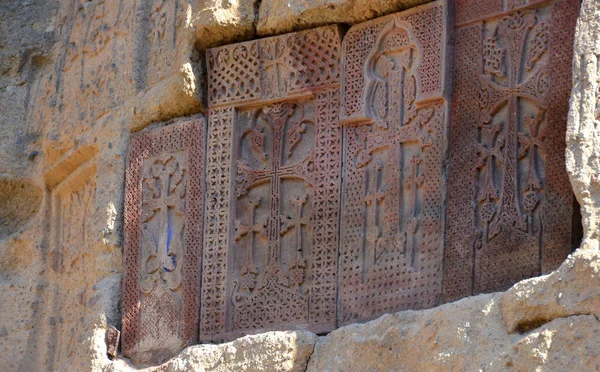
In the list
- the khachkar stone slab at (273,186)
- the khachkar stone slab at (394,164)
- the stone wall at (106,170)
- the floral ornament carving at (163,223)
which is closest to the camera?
the stone wall at (106,170)

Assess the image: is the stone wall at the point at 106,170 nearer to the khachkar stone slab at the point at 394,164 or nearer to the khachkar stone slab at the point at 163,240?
the khachkar stone slab at the point at 163,240

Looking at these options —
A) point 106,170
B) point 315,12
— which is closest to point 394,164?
point 315,12

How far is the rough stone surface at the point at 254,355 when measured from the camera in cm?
733

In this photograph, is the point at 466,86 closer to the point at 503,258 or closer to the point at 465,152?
the point at 465,152

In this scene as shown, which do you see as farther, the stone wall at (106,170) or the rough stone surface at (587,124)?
the stone wall at (106,170)

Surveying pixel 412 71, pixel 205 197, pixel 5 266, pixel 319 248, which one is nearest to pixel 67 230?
pixel 5 266

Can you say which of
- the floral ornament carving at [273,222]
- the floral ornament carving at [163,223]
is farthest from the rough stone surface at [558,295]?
the floral ornament carving at [163,223]

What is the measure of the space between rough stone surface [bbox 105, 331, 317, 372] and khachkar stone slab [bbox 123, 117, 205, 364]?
0.87 ft

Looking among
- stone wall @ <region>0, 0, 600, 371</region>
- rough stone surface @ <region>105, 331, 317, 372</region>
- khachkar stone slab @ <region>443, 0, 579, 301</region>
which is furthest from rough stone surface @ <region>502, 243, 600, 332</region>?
rough stone surface @ <region>105, 331, 317, 372</region>

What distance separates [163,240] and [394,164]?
4.77 ft

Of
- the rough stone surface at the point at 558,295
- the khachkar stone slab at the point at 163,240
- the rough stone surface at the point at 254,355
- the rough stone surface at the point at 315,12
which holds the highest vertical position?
the rough stone surface at the point at 315,12

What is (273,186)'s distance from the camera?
7969 mm

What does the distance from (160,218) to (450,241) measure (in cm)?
183

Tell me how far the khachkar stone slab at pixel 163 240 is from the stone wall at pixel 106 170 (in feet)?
0.32
